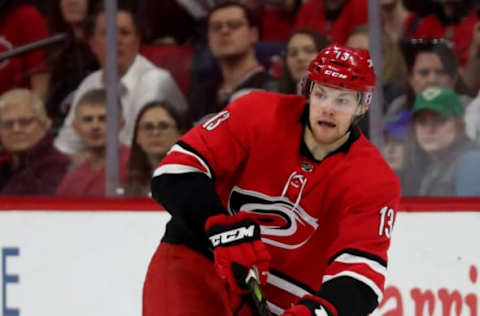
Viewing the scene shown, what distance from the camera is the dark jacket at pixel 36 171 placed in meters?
3.95

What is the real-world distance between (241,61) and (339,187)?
1691 millimetres

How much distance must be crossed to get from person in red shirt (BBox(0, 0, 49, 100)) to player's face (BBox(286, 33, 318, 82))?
3.22ft

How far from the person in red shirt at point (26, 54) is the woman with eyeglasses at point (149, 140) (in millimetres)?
490

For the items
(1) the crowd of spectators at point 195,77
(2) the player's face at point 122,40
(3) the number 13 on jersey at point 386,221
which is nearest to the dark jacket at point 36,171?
(1) the crowd of spectators at point 195,77

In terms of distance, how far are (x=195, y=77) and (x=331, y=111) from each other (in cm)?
179

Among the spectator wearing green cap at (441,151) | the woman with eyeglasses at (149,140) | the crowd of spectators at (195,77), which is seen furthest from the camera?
the woman with eyeglasses at (149,140)

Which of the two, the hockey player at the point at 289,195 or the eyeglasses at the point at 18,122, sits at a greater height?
the hockey player at the point at 289,195

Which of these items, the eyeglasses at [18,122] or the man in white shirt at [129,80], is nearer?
the man in white shirt at [129,80]

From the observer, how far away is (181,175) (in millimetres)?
2254

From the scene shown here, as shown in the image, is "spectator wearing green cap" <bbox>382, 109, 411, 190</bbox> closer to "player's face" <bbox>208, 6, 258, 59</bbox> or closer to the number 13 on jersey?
"player's face" <bbox>208, 6, 258, 59</bbox>

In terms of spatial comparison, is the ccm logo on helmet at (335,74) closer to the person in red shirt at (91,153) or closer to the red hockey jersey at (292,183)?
the red hockey jersey at (292,183)

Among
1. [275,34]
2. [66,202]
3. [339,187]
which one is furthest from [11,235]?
[339,187]

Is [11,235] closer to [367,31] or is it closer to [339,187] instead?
[367,31]

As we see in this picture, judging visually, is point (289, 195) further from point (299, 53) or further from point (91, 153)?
point (91, 153)
